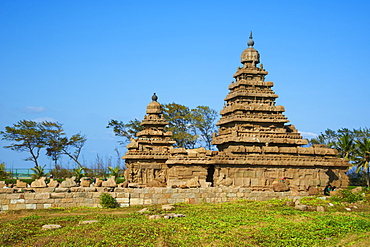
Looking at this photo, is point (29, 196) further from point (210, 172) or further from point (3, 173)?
point (3, 173)

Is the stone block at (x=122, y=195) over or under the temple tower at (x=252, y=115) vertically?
under

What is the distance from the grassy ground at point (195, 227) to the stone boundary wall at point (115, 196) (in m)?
0.62

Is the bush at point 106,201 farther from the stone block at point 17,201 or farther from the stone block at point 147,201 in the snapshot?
the stone block at point 17,201

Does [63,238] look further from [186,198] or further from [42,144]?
[42,144]

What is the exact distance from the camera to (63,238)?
522 inches

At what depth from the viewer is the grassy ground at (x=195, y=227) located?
42.6ft

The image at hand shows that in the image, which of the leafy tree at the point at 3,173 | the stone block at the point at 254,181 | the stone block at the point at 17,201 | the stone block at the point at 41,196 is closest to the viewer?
the stone block at the point at 17,201

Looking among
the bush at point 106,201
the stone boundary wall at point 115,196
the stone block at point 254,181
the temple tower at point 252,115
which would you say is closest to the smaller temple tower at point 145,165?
the temple tower at point 252,115

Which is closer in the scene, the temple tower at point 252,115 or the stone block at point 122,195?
the stone block at point 122,195

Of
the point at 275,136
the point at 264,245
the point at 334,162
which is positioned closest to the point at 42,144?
the point at 275,136

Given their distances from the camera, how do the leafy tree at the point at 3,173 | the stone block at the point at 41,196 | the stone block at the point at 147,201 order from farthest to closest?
the leafy tree at the point at 3,173, the stone block at the point at 147,201, the stone block at the point at 41,196

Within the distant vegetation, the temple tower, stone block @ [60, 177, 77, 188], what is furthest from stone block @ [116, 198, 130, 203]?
the distant vegetation

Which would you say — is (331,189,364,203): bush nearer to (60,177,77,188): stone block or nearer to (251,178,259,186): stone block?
(251,178,259,186): stone block

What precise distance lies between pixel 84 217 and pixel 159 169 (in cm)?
1478
